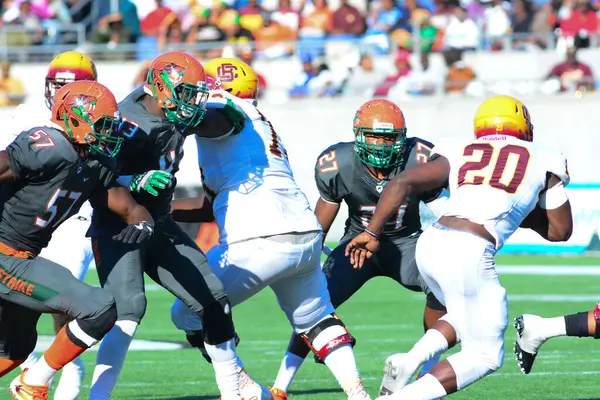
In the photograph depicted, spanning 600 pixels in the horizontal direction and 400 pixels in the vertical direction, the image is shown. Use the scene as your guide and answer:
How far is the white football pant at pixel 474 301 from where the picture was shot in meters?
5.04

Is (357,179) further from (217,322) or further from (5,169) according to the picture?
(5,169)

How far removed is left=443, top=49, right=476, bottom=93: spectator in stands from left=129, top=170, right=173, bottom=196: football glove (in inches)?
439

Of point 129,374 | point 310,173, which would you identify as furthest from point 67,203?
point 310,173

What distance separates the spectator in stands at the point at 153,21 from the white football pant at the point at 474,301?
45.6 feet

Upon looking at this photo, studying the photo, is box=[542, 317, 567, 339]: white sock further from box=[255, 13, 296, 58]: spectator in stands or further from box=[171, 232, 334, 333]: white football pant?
box=[255, 13, 296, 58]: spectator in stands

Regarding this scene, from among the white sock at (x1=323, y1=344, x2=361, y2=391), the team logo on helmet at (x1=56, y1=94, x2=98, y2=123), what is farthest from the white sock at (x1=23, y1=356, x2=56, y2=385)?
the white sock at (x1=323, y1=344, x2=361, y2=391)

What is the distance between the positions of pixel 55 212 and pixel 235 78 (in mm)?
1462

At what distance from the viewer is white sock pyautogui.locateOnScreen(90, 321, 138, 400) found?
5.43m

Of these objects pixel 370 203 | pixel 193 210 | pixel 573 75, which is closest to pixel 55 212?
pixel 193 210

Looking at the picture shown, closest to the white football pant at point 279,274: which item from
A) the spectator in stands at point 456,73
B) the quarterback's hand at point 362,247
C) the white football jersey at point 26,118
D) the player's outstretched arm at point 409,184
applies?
the quarterback's hand at point 362,247

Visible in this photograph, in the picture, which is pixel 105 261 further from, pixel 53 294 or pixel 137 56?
pixel 137 56

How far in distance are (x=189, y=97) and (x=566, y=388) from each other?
279 centimetres

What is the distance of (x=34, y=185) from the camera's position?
510cm

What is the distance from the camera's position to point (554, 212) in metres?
5.29
